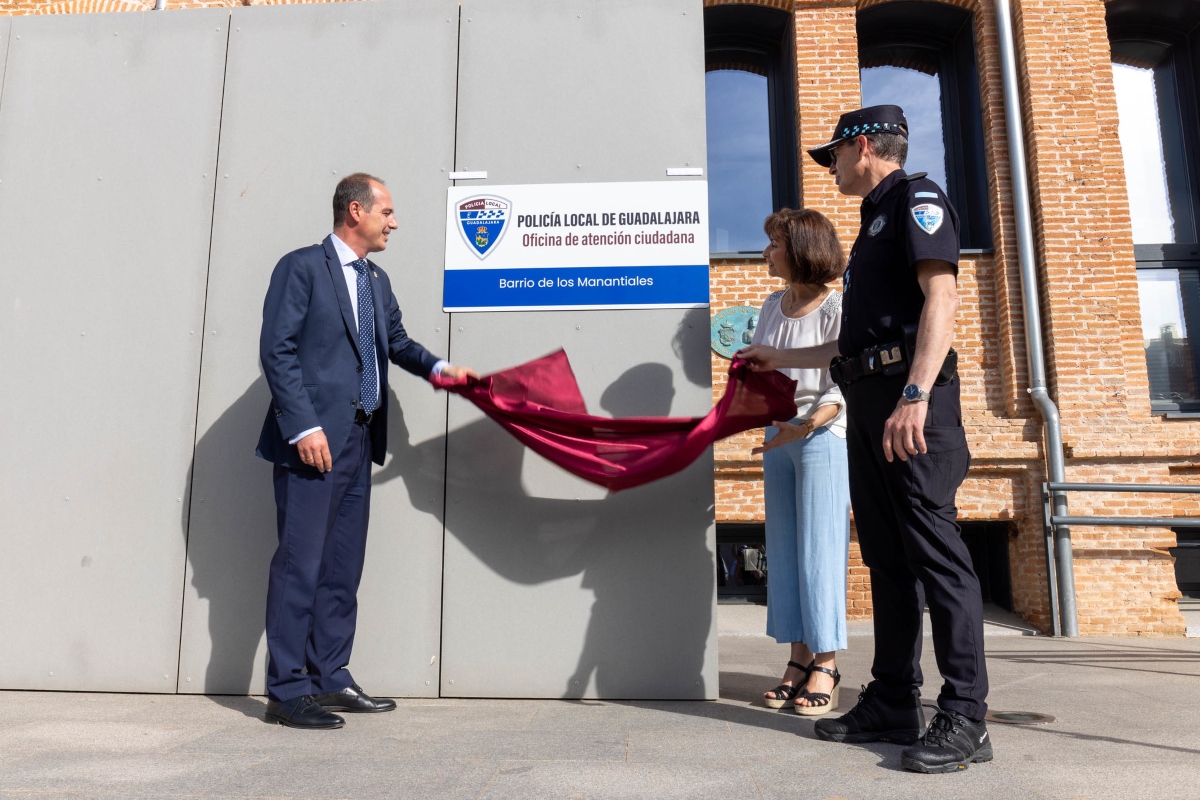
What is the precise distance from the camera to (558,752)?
2.51 meters

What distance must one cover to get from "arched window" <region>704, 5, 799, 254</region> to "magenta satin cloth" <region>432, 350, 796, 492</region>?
5080mm

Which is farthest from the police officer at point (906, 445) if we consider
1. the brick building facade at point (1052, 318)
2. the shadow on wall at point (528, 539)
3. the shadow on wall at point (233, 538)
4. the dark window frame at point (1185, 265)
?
the dark window frame at point (1185, 265)

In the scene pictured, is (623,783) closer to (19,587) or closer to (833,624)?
(833,624)

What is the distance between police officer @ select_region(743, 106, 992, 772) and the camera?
2494 millimetres

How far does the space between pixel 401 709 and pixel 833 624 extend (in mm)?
1657

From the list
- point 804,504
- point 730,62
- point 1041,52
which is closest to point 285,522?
point 804,504

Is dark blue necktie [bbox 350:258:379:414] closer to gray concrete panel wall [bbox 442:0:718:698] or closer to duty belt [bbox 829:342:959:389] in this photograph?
gray concrete panel wall [bbox 442:0:718:698]

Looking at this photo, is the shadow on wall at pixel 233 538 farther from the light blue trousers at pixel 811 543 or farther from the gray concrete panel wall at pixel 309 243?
the light blue trousers at pixel 811 543

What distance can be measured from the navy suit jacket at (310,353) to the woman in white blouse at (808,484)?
5.30 ft

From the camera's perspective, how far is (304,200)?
3859mm

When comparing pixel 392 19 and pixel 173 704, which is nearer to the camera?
pixel 173 704

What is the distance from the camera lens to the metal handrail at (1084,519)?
6.75m

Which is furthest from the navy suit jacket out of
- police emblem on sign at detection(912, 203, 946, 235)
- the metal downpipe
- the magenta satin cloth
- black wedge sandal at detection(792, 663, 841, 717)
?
the metal downpipe

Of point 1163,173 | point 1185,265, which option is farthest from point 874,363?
point 1163,173
